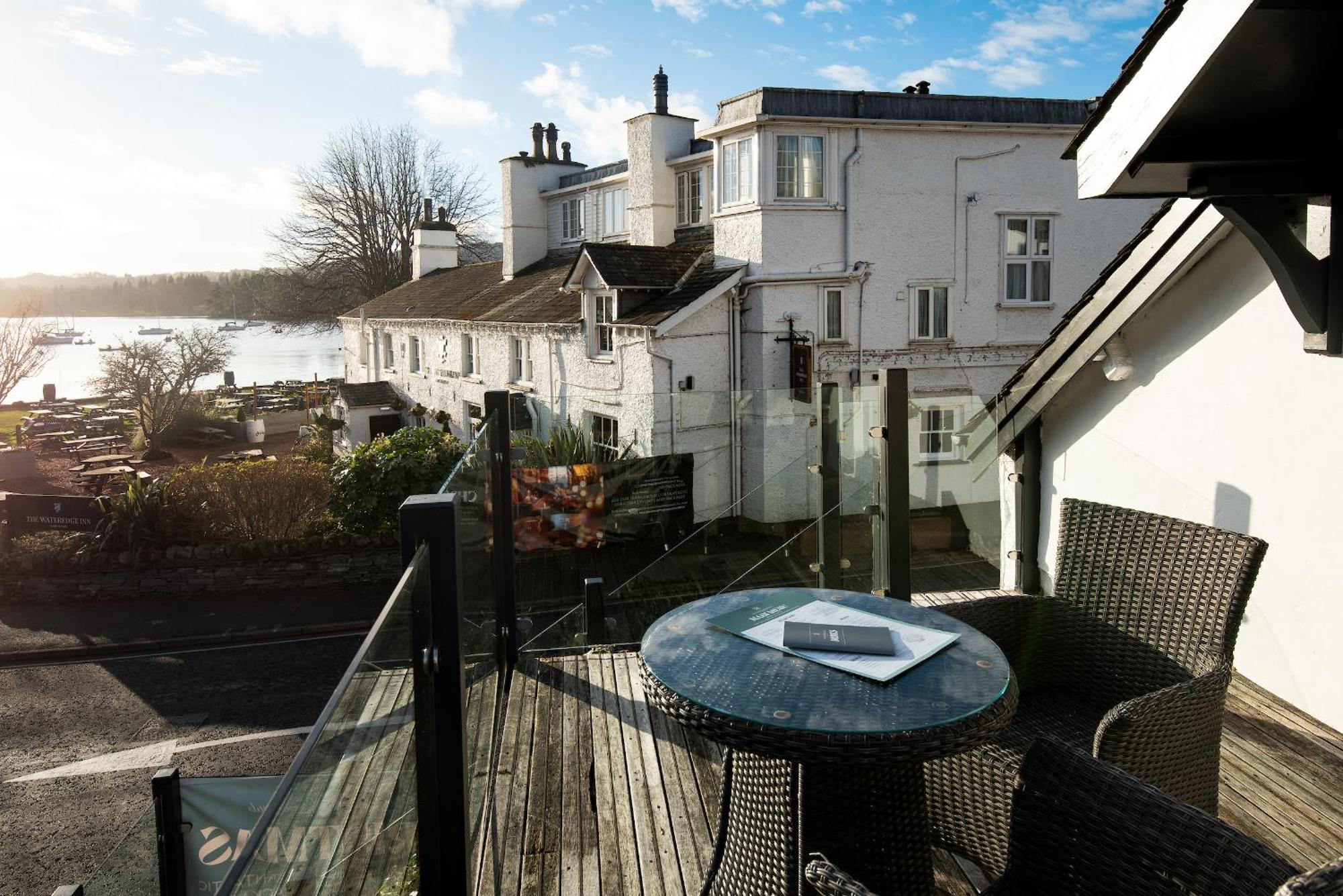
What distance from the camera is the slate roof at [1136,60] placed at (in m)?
2.93

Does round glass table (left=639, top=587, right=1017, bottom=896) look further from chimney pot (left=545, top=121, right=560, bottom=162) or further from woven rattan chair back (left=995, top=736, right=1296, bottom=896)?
chimney pot (left=545, top=121, right=560, bottom=162)

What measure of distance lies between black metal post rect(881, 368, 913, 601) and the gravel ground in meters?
5.69

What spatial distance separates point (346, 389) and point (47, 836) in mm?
22695

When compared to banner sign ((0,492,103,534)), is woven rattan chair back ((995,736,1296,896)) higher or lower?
higher

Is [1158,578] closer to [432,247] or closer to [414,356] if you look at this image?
[414,356]

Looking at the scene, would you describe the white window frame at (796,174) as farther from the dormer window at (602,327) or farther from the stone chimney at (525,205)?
the stone chimney at (525,205)

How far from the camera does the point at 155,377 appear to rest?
2697 centimetres

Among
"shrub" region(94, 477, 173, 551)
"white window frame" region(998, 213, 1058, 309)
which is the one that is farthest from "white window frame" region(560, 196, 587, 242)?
"shrub" region(94, 477, 173, 551)

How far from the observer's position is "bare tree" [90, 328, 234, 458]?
26547mm

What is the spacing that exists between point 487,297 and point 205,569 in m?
Answer: 13.9

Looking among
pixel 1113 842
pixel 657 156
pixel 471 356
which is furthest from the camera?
pixel 471 356

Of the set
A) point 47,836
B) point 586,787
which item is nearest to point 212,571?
point 47,836

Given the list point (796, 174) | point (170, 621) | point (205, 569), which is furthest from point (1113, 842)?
point (796, 174)

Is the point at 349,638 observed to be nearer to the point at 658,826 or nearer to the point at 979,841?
the point at 658,826
